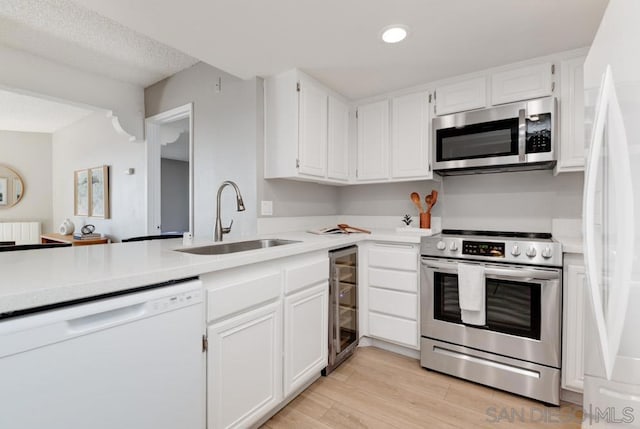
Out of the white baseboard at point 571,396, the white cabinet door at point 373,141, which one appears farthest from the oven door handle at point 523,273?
the white cabinet door at point 373,141

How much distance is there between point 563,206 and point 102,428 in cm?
288

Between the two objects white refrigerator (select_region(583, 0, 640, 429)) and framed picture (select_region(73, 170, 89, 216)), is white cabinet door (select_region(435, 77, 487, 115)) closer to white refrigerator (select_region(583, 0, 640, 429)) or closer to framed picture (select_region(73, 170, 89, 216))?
white refrigerator (select_region(583, 0, 640, 429))

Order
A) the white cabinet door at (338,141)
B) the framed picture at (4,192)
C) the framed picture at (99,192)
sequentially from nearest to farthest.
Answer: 1. the white cabinet door at (338,141)
2. the framed picture at (99,192)
3. the framed picture at (4,192)

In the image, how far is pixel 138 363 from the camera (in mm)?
963

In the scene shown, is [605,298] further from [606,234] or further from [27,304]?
[27,304]

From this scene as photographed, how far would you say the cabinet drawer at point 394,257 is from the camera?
2189mm

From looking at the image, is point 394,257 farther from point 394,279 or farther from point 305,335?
point 305,335

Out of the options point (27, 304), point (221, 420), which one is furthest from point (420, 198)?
point (27, 304)

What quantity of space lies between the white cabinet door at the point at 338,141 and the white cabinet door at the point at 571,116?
5.28ft

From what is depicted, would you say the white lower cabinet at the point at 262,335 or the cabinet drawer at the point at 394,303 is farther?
the cabinet drawer at the point at 394,303

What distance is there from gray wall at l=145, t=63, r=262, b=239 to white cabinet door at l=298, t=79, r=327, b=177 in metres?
0.37

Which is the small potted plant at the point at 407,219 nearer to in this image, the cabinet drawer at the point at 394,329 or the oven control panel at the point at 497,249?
the oven control panel at the point at 497,249

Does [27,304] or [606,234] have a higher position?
[606,234]
